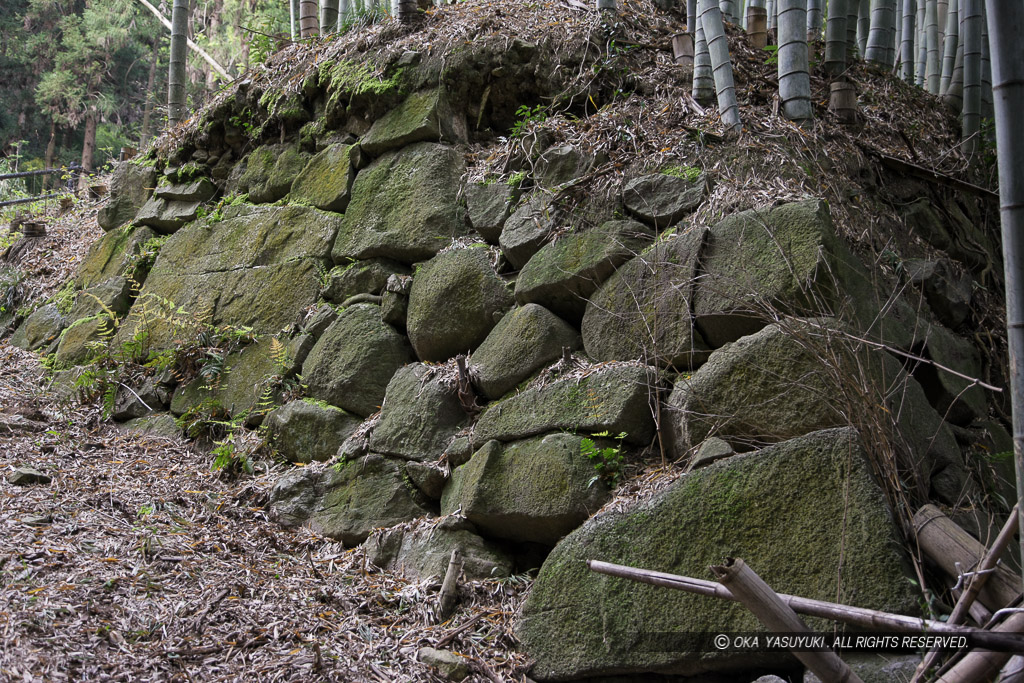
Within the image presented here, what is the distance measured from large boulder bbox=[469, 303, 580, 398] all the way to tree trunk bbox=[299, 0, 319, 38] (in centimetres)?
446

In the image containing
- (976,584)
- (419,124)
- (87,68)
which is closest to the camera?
(976,584)

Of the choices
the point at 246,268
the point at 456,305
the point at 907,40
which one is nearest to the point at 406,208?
the point at 456,305

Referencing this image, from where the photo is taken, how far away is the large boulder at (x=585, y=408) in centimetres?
352

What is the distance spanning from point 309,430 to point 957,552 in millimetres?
3610

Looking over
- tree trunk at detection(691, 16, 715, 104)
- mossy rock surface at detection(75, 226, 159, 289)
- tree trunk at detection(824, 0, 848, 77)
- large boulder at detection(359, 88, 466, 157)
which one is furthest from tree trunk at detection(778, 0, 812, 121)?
mossy rock surface at detection(75, 226, 159, 289)

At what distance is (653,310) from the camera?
3.70 meters

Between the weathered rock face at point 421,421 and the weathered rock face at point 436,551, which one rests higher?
the weathered rock face at point 421,421

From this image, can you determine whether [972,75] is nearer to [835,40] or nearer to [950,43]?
[950,43]

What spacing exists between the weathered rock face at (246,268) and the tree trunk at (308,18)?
208cm

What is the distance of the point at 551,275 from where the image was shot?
4.13 metres

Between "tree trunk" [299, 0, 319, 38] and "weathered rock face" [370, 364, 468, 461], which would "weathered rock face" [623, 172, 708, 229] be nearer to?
"weathered rock face" [370, 364, 468, 461]

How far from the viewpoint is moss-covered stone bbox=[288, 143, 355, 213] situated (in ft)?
18.6

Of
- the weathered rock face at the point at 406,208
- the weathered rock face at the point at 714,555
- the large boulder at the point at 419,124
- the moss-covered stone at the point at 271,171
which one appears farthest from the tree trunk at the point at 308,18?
the weathered rock face at the point at 714,555

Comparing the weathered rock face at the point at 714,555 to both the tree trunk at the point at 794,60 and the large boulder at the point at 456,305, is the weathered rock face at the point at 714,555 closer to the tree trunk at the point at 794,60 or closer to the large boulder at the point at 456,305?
the large boulder at the point at 456,305
